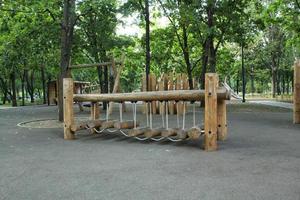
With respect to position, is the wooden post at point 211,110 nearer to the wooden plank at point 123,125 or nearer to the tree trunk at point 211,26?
the wooden plank at point 123,125

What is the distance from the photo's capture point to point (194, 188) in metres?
4.37

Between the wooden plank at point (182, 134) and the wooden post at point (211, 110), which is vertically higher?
the wooden post at point (211, 110)

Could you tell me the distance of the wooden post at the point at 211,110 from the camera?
6855 mm

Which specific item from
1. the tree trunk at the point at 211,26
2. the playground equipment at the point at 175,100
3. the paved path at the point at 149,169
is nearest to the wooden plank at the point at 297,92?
the paved path at the point at 149,169

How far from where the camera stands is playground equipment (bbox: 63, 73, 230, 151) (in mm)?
6883

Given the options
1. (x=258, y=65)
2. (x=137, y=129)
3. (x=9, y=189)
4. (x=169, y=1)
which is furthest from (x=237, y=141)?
(x=258, y=65)

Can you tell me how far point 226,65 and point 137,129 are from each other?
2765cm

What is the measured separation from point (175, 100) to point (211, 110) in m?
0.93

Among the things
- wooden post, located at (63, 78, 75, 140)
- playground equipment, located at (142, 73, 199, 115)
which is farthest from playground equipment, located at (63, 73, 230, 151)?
playground equipment, located at (142, 73, 199, 115)

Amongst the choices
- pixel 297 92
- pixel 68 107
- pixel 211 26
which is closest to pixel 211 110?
pixel 68 107

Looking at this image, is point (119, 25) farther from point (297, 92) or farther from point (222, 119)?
point (222, 119)

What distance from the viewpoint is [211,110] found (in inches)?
271

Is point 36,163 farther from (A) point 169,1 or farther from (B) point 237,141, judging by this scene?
(A) point 169,1

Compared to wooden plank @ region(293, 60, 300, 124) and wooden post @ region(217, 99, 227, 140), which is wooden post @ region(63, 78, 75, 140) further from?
wooden plank @ region(293, 60, 300, 124)
